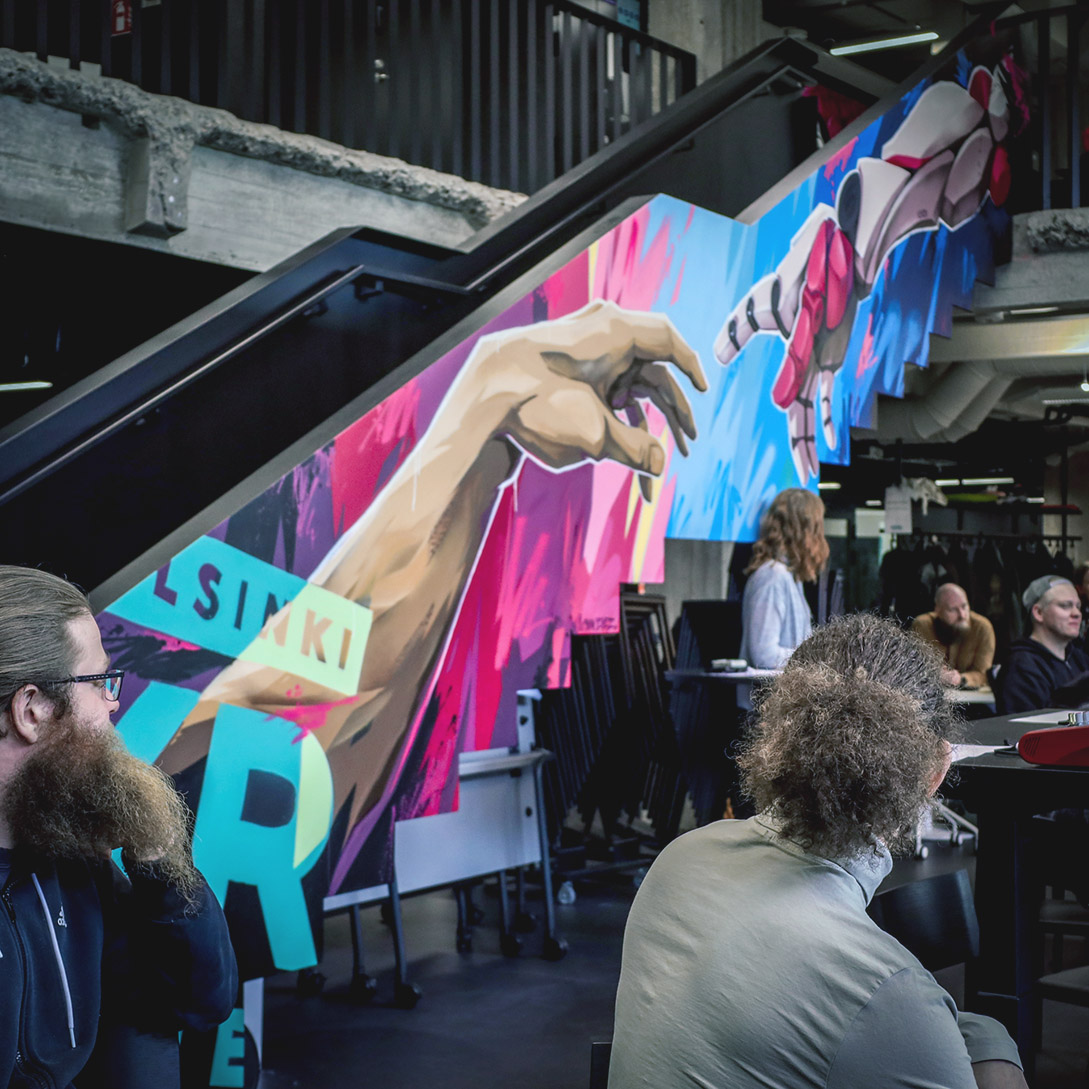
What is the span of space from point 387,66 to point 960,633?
4695mm

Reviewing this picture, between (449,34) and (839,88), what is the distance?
239 centimetres

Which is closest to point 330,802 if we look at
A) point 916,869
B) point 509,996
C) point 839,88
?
point 509,996

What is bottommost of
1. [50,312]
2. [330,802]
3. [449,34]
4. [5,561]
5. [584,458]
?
[330,802]

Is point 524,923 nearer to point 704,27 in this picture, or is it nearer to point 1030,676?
point 1030,676

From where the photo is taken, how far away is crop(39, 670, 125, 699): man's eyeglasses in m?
1.51

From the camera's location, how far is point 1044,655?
472 cm

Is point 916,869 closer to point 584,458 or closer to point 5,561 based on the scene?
point 584,458

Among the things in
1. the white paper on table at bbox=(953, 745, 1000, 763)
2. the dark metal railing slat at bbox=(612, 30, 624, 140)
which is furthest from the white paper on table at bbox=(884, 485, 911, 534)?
the white paper on table at bbox=(953, 745, 1000, 763)

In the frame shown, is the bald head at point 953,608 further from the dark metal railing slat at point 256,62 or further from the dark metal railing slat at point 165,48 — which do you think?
the dark metal railing slat at point 165,48

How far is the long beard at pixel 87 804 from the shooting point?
1.46 metres

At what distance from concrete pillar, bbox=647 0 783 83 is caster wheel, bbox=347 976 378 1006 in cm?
763

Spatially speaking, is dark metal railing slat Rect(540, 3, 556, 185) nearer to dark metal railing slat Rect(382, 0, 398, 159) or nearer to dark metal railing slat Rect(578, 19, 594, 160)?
dark metal railing slat Rect(578, 19, 594, 160)

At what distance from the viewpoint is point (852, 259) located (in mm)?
5809

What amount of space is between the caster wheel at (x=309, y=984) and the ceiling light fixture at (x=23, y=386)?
12.4 ft
